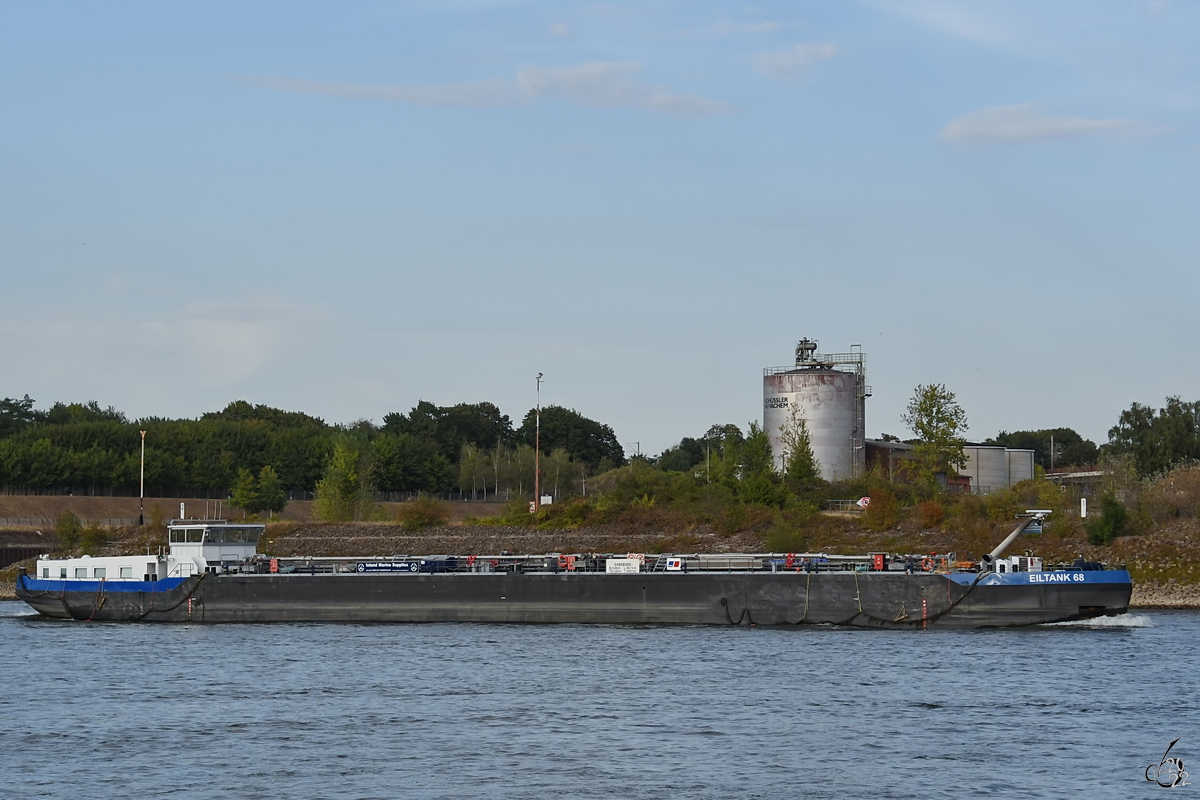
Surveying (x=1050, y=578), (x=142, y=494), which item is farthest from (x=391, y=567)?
(x=142, y=494)

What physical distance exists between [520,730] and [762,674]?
462 inches

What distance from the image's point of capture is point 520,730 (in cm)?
3662

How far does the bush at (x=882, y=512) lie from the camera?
93.5 meters

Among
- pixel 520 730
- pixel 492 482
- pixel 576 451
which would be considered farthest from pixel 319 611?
pixel 576 451

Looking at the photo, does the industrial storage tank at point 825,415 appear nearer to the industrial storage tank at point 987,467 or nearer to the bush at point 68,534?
the industrial storage tank at point 987,467

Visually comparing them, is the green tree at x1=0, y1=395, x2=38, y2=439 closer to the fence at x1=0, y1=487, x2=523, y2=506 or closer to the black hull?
the fence at x1=0, y1=487, x2=523, y2=506

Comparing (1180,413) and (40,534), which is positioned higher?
(1180,413)

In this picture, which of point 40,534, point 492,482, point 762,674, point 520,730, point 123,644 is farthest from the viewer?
point 492,482

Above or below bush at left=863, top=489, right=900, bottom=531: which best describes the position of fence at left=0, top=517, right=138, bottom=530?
below

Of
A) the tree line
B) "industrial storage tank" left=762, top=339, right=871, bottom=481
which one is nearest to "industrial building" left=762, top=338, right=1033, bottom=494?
"industrial storage tank" left=762, top=339, right=871, bottom=481

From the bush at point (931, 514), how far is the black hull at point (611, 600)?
33992 mm

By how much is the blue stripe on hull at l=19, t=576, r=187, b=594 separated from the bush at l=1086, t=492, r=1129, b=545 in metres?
54.0

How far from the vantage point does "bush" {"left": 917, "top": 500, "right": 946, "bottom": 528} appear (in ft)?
303

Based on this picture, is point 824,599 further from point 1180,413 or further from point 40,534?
point 1180,413
